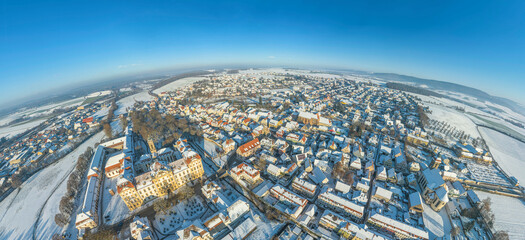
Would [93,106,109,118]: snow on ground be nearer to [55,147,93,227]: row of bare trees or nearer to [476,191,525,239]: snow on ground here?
[55,147,93,227]: row of bare trees

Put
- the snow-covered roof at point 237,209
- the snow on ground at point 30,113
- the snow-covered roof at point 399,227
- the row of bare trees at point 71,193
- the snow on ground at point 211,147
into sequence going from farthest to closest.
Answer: the snow on ground at point 30,113, the snow on ground at point 211,147, the row of bare trees at point 71,193, the snow-covered roof at point 237,209, the snow-covered roof at point 399,227

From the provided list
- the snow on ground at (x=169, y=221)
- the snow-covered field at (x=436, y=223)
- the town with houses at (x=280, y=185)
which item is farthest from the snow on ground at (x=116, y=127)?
the snow-covered field at (x=436, y=223)

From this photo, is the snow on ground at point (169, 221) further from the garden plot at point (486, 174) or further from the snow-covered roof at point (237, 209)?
the garden plot at point (486, 174)

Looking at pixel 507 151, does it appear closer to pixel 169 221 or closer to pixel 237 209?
pixel 237 209

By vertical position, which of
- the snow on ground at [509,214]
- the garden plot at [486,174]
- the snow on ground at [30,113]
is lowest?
the snow on ground at [509,214]

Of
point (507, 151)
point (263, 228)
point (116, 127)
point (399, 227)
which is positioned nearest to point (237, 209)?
point (263, 228)

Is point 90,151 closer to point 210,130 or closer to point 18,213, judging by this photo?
point 18,213

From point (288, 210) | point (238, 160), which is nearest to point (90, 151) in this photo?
point (238, 160)

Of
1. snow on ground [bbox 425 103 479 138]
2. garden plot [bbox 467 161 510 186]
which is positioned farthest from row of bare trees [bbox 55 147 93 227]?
snow on ground [bbox 425 103 479 138]
